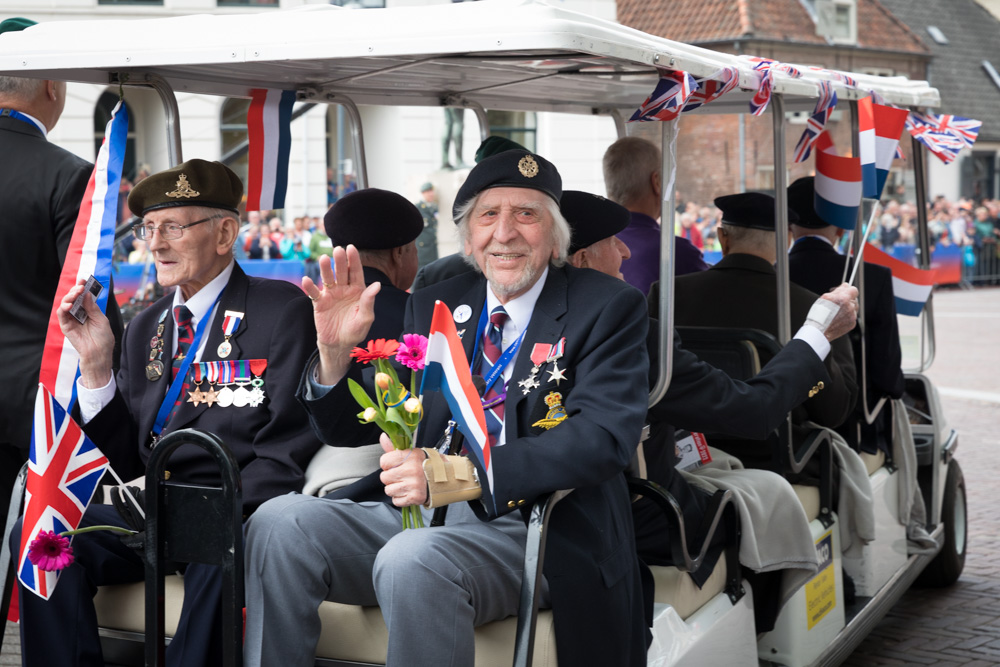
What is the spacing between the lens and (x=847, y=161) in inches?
173

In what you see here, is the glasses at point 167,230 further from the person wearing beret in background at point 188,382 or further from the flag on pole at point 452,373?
the flag on pole at point 452,373

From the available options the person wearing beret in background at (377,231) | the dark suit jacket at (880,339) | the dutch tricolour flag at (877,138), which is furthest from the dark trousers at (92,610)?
the dark suit jacket at (880,339)

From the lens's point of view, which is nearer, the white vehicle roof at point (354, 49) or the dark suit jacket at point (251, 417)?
the white vehicle roof at point (354, 49)

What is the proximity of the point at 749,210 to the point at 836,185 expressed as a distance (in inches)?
13.2

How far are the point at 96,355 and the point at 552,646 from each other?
1.36 metres

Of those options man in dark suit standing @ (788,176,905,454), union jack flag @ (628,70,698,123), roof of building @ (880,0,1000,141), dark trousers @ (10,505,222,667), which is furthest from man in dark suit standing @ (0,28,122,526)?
roof of building @ (880,0,1000,141)

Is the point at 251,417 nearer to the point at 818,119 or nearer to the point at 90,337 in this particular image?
the point at 90,337

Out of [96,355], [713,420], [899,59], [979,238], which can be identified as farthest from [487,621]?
[899,59]

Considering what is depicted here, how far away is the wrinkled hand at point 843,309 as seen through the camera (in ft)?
12.6

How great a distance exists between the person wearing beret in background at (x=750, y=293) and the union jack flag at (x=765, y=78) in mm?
741

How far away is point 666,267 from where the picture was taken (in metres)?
3.33

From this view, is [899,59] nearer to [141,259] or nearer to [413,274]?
[141,259]

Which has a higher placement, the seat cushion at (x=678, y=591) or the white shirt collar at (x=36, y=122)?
the white shirt collar at (x=36, y=122)

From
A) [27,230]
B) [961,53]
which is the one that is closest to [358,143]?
[27,230]
